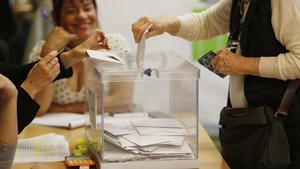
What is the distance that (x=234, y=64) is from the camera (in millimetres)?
1644

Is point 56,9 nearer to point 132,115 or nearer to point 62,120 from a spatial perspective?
point 62,120

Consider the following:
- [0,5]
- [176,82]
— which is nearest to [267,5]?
[176,82]

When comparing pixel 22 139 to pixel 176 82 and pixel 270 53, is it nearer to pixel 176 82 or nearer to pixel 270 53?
pixel 176 82

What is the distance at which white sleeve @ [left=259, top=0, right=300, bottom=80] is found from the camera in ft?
4.99

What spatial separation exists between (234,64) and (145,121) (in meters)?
0.40

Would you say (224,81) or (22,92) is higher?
(22,92)

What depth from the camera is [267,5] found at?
160 centimetres

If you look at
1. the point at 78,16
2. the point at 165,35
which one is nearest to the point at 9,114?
the point at 78,16

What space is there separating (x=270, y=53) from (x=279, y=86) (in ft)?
0.36

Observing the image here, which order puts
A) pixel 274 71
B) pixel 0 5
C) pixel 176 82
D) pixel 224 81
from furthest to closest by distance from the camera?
pixel 0 5
pixel 224 81
pixel 176 82
pixel 274 71

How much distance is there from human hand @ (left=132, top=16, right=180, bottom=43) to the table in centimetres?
44

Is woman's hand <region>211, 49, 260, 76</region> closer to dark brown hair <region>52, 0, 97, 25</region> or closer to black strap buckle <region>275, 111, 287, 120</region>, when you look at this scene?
black strap buckle <region>275, 111, 287, 120</region>

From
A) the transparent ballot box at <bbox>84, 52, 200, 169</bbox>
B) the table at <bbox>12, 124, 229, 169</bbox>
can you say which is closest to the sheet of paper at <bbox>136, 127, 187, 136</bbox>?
the transparent ballot box at <bbox>84, 52, 200, 169</bbox>

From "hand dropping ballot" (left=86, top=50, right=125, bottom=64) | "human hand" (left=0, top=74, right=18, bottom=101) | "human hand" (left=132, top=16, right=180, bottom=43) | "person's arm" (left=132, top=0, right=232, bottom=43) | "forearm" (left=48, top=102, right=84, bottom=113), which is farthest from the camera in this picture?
"forearm" (left=48, top=102, right=84, bottom=113)
